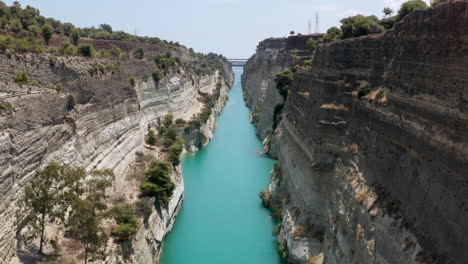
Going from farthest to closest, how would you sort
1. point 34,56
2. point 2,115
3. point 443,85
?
point 34,56 → point 2,115 → point 443,85

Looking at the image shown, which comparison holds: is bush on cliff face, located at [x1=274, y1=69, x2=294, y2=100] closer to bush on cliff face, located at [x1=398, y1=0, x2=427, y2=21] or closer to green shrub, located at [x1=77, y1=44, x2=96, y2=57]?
green shrub, located at [x1=77, y1=44, x2=96, y2=57]

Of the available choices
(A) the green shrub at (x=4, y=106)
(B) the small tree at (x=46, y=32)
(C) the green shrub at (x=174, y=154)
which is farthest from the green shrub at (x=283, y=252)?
(B) the small tree at (x=46, y=32)

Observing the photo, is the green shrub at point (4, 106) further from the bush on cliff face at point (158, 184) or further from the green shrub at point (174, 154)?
the green shrub at point (174, 154)

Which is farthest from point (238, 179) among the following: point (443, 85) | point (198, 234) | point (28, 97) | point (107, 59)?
point (443, 85)

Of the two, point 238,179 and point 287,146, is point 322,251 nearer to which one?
point 287,146

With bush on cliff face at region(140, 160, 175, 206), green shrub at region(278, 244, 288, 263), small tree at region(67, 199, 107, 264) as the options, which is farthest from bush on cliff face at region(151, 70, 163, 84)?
small tree at region(67, 199, 107, 264)

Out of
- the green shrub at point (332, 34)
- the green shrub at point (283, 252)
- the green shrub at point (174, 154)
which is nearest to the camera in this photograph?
the green shrub at point (283, 252)
